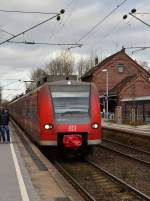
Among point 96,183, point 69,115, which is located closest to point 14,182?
point 96,183

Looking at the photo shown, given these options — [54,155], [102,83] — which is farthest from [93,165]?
[102,83]

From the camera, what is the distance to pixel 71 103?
17328 millimetres

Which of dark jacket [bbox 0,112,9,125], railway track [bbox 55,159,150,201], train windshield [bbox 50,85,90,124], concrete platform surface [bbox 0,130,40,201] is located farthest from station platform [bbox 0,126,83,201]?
A: dark jacket [bbox 0,112,9,125]

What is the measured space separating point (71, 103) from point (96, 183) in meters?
4.30

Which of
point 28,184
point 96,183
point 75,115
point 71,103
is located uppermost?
point 71,103

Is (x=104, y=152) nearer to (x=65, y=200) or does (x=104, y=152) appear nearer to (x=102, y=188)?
(x=102, y=188)

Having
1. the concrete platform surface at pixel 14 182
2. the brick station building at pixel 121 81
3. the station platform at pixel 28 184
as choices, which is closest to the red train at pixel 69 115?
the concrete platform surface at pixel 14 182

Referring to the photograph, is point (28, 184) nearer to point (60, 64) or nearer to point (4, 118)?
point (4, 118)

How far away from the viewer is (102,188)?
12.9 m

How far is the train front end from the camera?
16.6 metres

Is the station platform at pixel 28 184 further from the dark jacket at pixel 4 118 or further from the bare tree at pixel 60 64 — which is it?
the bare tree at pixel 60 64

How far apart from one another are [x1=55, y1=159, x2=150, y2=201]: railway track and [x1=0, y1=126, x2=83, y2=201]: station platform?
0.80 metres

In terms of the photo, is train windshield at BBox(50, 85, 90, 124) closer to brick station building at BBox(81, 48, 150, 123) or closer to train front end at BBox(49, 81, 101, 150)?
train front end at BBox(49, 81, 101, 150)

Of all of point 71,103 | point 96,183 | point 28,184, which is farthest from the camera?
point 71,103
